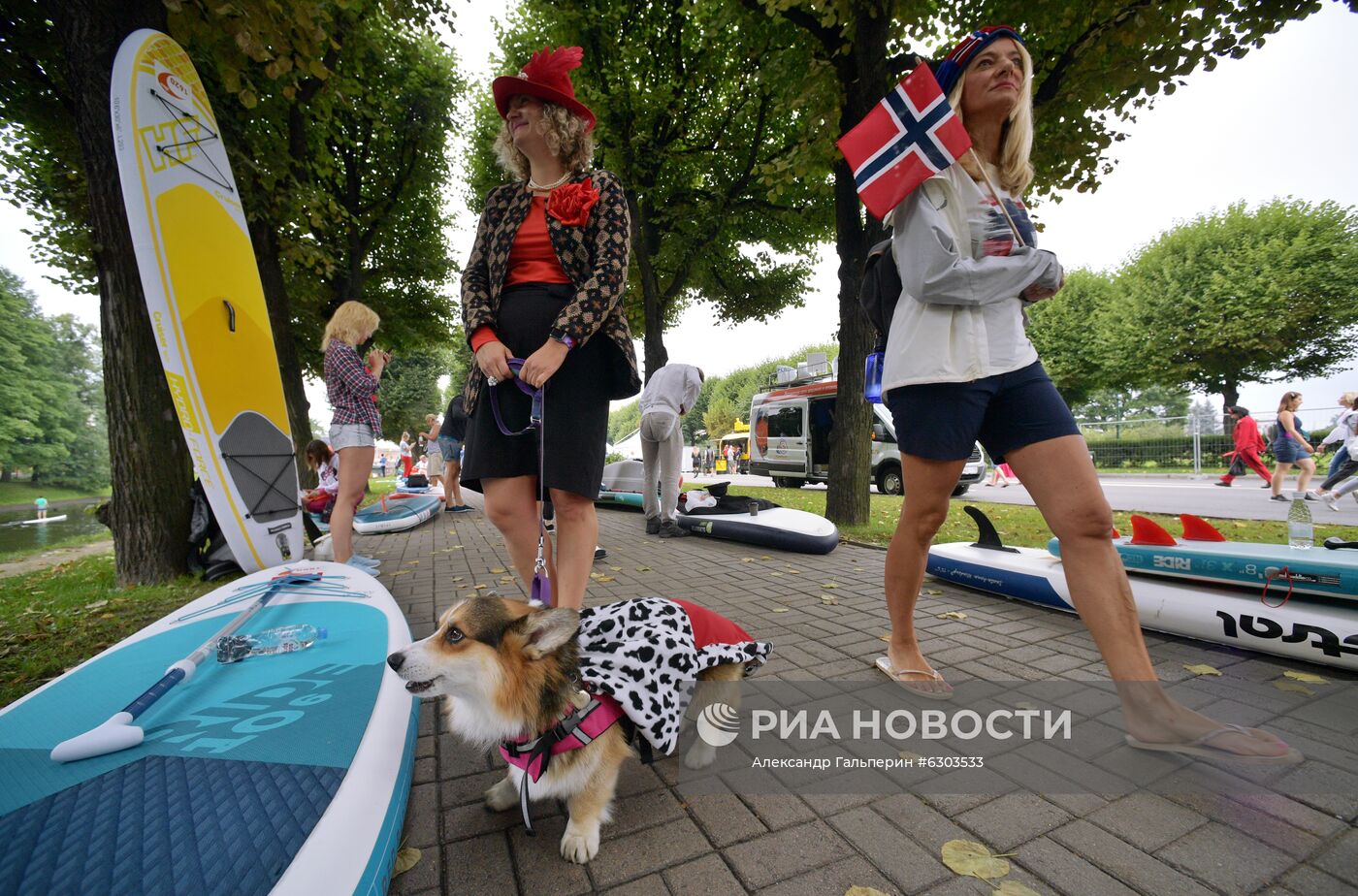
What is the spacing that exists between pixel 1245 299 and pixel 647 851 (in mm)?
36206

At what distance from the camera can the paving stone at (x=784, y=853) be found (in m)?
1.28

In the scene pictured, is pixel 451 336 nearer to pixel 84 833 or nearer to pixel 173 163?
pixel 173 163

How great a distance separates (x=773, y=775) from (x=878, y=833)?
35 cm

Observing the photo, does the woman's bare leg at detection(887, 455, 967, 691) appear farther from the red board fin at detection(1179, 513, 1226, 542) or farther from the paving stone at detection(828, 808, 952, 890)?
the red board fin at detection(1179, 513, 1226, 542)

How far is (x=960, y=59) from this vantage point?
78.2 inches

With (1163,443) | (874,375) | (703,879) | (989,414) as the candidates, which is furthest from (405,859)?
(1163,443)

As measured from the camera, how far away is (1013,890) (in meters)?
1.20

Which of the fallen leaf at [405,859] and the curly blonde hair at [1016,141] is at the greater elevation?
the curly blonde hair at [1016,141]

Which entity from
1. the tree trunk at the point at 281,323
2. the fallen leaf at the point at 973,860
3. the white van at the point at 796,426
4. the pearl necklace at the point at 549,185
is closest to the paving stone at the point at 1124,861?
the fallen leaf at the point at 973,860

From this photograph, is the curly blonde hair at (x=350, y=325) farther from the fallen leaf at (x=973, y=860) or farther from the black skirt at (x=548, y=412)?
the fallen leaf at (x=973, y=860)

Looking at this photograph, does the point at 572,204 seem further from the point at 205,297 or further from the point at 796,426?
the point at 796,426

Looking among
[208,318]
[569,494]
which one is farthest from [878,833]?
[208,318]

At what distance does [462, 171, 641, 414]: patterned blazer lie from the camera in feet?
6.55

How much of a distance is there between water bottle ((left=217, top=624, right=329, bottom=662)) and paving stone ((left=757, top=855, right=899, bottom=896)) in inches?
73.1
